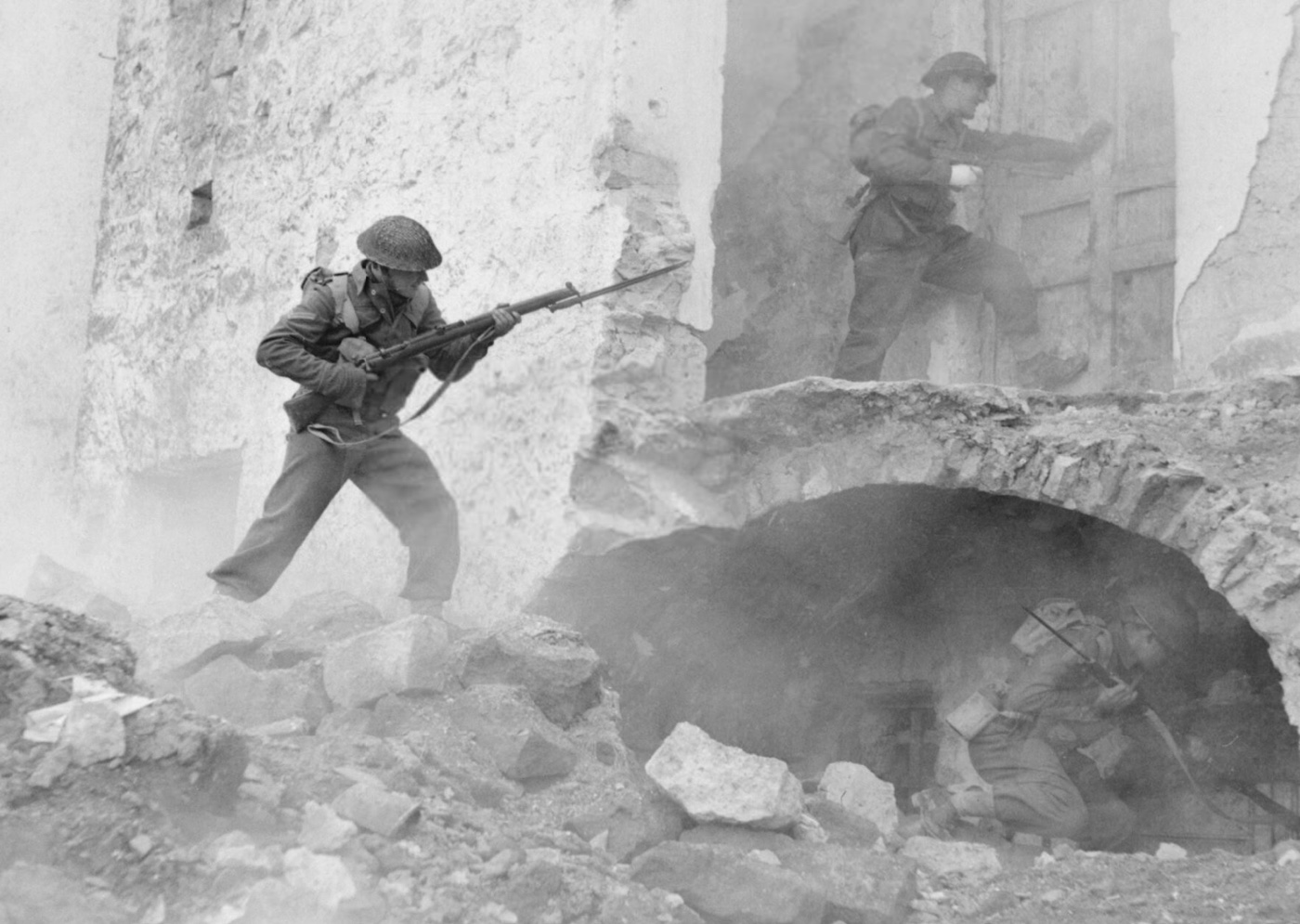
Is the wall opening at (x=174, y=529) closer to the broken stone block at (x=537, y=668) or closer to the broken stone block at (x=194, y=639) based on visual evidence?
the broken stone block at (x=194, y=639)

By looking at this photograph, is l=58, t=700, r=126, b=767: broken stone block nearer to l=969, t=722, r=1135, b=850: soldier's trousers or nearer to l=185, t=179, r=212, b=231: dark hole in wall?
l=969, t=722, r=1135, b=850: soldier's trousers

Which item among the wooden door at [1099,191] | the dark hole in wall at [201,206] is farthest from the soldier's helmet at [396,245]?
the dark hole in wall at [201,206]

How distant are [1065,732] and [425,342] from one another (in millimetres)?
2867

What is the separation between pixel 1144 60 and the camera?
19.8 feet

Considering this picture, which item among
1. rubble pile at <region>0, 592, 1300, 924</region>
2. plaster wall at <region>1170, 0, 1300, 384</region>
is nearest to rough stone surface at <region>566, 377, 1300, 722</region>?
plaster wall at <region>1170, 0, 1300, 384</region>

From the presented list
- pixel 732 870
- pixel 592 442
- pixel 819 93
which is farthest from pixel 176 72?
pixel 732 870

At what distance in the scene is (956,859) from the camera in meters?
4.60

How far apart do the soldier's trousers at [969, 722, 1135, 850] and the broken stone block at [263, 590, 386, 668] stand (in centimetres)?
241

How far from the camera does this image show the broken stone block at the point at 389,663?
4.64 m

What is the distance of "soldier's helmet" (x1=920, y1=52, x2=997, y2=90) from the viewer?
6016mm

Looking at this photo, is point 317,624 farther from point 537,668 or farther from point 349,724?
point 537,668

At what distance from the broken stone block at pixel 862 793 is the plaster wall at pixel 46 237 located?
5084mm

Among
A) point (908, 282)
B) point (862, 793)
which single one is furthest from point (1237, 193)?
point (862, 793)

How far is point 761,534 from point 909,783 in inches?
64.5
